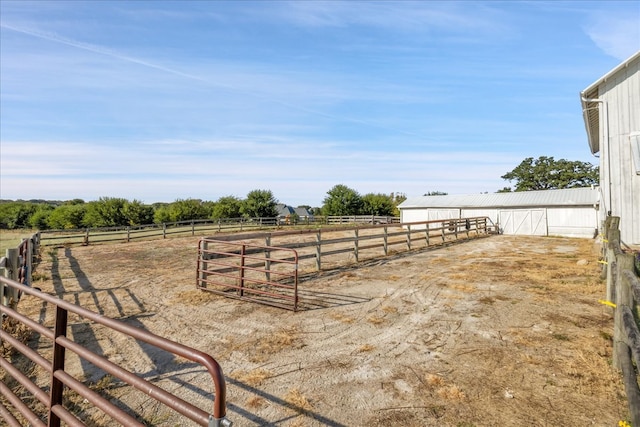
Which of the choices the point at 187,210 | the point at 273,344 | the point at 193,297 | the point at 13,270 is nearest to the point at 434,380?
the point at 273,344

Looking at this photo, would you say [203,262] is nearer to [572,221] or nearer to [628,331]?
[628,331]

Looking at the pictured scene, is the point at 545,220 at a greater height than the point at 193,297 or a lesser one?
greater

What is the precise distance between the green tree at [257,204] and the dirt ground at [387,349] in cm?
3202

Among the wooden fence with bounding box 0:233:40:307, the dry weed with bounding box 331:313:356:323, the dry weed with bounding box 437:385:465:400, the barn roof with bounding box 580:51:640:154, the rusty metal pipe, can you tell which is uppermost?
the barn roof with bounding box 580:51:640:154

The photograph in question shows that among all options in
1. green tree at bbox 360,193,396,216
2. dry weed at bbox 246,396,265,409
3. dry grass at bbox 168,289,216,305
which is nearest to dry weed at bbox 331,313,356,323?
dry weed at bbox 246,396,265,409

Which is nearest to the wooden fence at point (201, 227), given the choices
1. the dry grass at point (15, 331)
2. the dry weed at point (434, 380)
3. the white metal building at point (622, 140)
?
the dry grass at point (15, 331)

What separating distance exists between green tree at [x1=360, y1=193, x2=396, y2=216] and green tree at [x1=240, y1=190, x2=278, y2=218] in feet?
40.8

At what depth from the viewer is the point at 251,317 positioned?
6.19m

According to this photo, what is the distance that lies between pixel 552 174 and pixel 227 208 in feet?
190

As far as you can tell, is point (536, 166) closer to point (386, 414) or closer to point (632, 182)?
point (632, 182)

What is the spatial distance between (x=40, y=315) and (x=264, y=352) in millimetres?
4666

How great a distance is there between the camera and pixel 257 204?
135 ft

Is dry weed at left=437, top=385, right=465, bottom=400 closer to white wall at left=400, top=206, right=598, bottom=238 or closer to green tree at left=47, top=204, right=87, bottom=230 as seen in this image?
white wall at left=400, top=206, right=598, bottom=238

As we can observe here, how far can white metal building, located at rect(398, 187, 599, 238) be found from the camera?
74.0 ft
